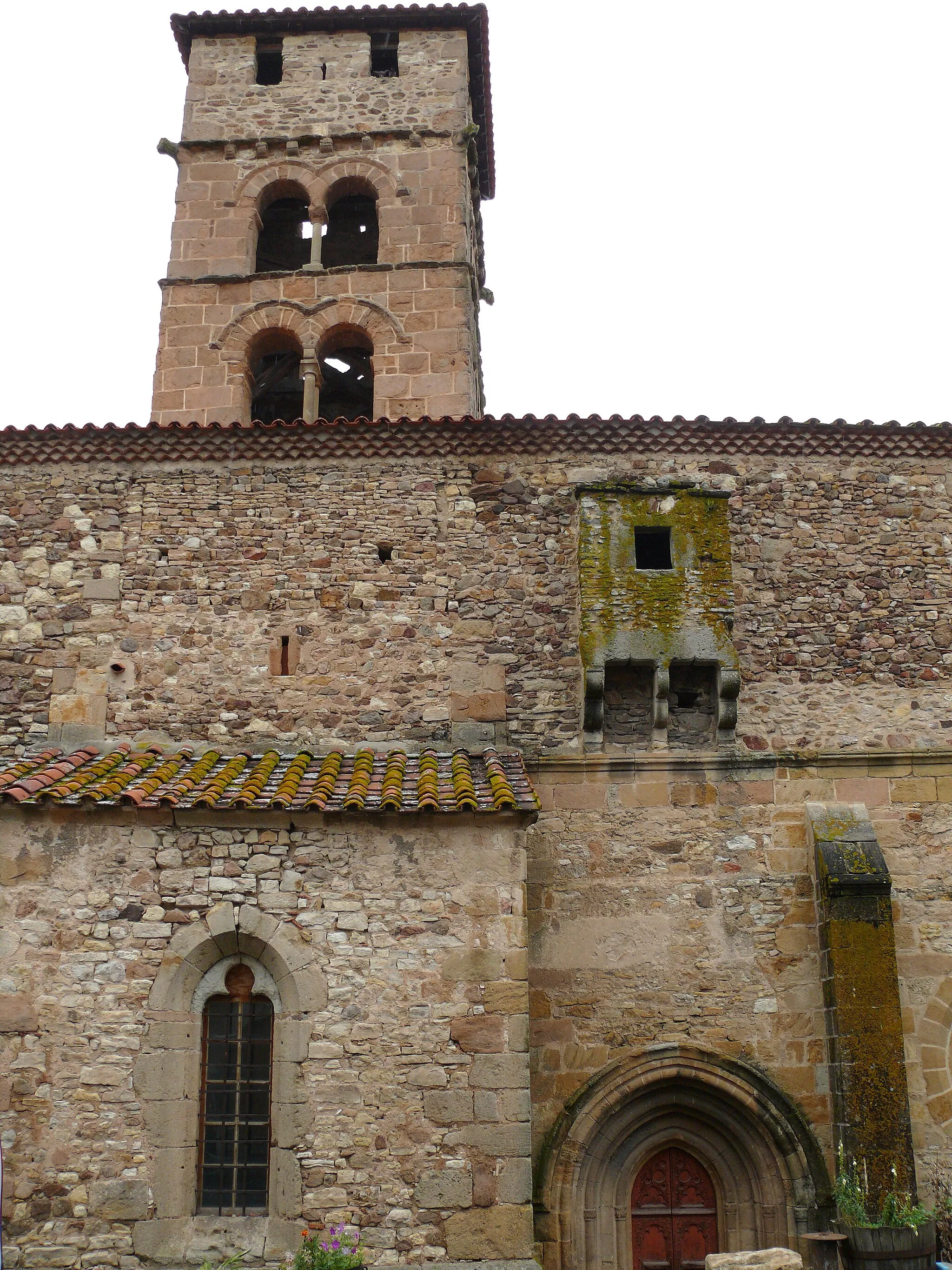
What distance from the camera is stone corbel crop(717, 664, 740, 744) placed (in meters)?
10.9

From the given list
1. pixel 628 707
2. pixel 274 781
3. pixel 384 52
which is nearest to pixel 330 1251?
pixel 274 781

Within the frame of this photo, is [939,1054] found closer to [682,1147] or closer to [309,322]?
[682,1147]

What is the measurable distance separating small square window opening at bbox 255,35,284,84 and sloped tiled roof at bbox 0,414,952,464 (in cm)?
806

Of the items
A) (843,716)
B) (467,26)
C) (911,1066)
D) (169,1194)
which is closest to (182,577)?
Answer: (169,1194)

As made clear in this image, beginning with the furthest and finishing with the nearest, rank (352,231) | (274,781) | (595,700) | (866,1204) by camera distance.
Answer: (352,231) < (595,700) < (274,781) < (866,1204)

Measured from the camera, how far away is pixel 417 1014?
8.98m

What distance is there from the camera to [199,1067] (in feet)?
30.1

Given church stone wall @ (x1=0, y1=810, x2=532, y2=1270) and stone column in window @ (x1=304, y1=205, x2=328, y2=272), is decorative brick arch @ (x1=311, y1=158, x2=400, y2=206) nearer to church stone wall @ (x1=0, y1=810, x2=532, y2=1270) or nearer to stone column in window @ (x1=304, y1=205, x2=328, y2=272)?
stone column in window @ (x1=304, y1=205, x2=328, y2=272)

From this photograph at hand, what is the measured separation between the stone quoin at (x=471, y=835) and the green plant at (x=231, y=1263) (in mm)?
103

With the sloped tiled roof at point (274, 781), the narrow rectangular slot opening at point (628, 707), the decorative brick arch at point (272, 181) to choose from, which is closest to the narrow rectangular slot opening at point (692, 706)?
the narrow rectangular slot opening at point (628, 707)

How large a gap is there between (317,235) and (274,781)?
9153 millimetres

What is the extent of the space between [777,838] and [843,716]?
1.44m

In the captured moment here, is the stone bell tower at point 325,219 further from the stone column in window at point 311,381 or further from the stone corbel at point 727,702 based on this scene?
the stone corbel at point 727,702

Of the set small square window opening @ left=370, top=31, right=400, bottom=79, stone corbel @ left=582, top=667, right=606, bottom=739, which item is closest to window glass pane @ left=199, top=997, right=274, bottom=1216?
stone corbel @ left=582, top=667, right=606, bottom=739
